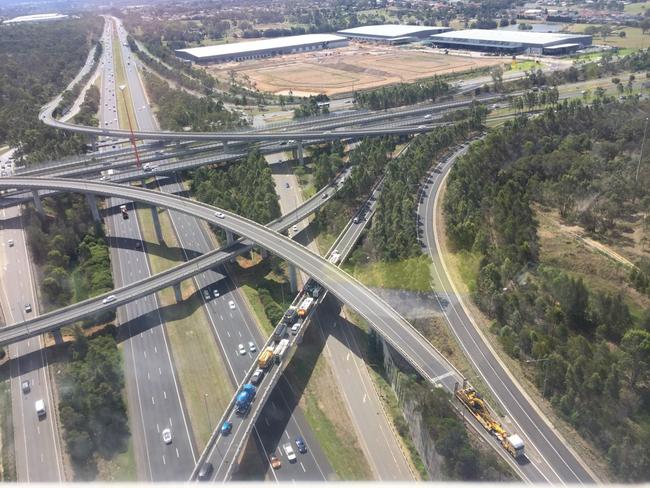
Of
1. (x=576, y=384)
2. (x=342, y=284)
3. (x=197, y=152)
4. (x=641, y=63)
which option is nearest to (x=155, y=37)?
(x=197, y=152)

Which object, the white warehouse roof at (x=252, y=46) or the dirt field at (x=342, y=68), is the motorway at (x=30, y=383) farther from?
the white warehouse roof at (x=252, y=46)

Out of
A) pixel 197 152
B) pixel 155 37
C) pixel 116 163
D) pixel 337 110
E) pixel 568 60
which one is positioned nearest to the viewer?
pixel 116 163

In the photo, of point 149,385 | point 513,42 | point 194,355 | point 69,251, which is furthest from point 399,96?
point 149,385

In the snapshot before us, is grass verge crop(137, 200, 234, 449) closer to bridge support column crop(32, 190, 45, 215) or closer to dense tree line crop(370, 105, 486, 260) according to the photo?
dense tree line crop(370, 105, 486, 260)

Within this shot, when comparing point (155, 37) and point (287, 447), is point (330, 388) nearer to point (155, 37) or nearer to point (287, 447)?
point (287, 447)

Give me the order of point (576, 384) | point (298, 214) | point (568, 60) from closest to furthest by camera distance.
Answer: point (576, 384) → point (298, 214) → point (568, 60)

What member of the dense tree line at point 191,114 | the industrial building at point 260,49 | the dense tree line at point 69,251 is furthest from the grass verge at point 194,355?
the industrial building at point 260,49
